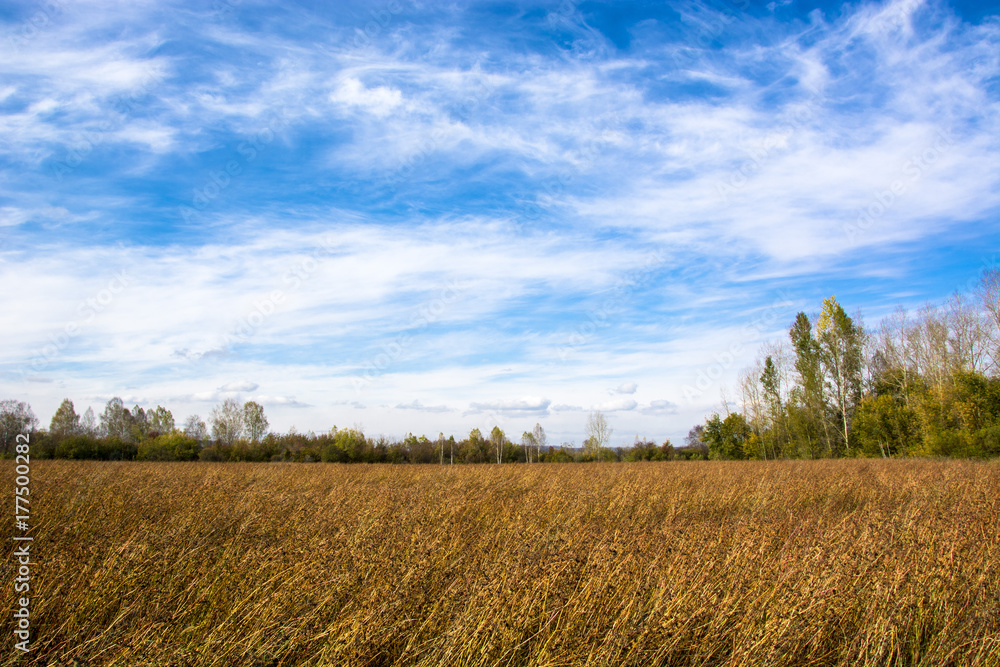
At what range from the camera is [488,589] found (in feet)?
11.7

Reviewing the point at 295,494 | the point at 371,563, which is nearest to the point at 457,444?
the point at 295,494

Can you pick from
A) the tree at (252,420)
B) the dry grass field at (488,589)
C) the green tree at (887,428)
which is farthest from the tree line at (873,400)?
the tree at (252,420)

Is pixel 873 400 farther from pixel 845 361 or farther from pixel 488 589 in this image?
pixel 488 589

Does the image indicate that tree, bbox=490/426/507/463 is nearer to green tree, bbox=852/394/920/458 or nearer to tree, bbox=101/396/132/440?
green tree, bbox=852/394/920/458

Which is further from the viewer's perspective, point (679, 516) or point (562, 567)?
point (679, 516)

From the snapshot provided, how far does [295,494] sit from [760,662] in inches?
294

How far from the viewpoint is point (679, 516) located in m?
7.53

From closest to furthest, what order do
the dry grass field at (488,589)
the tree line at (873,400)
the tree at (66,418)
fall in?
the dry grass field at (488,589) < the tree line at (873,400) < the tree at (66,418)

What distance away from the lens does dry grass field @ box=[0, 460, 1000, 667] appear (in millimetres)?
3098

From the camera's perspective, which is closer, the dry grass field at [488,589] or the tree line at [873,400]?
the dry grass field at [488,589]

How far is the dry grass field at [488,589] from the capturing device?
310 centimetres

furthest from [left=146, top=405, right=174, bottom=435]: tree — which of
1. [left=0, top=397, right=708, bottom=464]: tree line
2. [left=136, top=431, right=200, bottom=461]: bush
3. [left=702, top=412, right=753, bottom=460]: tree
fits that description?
[left=702, top=412, right=753, bottom=460]: tree

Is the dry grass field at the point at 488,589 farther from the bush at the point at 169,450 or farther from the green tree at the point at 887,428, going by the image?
the green tree at the point at 887,428

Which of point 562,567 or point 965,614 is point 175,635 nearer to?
point 562,567
